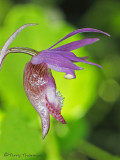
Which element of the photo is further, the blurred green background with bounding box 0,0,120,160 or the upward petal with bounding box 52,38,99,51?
the blurred green background with bounding box 0,0,120,160

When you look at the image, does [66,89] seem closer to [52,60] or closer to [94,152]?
[94,152]

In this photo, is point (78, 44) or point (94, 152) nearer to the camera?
point (78, 44)

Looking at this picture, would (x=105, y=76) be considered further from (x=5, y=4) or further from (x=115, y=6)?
(x=5, y=4)

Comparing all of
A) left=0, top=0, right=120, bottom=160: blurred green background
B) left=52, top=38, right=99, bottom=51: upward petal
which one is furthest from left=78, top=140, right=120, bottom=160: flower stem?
left=52, top=38, right=99, bottom=51: upward petal

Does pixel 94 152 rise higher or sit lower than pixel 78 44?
lower

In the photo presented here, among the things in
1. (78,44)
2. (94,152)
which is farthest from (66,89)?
(78,44)

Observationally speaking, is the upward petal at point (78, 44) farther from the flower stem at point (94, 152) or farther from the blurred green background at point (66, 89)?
the flower stem at point (94, 152)

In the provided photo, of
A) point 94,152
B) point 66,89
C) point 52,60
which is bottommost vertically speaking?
point 94,152

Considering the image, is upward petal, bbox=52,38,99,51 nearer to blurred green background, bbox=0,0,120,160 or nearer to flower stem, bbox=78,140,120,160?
blurred green background, bbox=0,0,120,160
